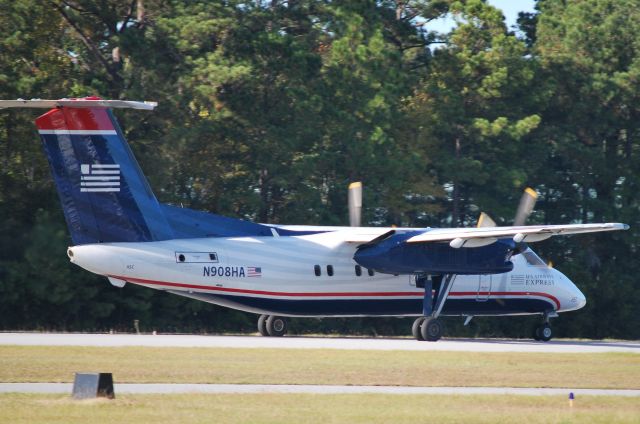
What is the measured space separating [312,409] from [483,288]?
53.1 feet

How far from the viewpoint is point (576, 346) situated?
30609 mm

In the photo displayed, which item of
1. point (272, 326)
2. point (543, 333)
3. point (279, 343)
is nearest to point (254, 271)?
point (279, 343)

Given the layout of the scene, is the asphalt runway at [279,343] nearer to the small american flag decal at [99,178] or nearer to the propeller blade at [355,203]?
the propeller blade at [355,203]

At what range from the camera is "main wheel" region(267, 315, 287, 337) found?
3109 cm

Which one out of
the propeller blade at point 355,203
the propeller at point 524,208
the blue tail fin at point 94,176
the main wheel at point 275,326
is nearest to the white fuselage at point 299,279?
the blue tail fin at point 94,176

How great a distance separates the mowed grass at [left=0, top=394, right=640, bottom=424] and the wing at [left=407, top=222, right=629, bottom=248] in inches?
373

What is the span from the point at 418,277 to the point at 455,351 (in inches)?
174

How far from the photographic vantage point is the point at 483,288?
31859mm

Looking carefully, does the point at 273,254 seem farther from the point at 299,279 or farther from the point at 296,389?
the point at 296,389

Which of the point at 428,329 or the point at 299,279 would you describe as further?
the point at 428,329

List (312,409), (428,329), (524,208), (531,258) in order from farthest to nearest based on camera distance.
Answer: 1. (531,258)
2. (524,208)
3. (428,329)
4. (312,409)

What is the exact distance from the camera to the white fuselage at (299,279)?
26.9 metres

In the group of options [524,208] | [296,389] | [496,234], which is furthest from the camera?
[524,208]

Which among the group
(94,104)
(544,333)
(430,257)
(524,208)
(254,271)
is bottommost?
(544,333)
